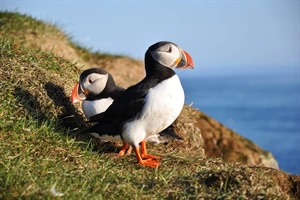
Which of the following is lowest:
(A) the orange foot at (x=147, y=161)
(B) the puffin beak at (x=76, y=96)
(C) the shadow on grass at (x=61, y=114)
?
(C) the shadow on grass at (x=61, y=114)

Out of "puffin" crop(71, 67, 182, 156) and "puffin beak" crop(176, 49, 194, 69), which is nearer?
"puffin beak" crop(176, 49, 194, 69)

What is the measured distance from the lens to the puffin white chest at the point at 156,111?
23.6 ft

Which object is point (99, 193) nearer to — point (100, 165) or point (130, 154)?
point (100, 165)

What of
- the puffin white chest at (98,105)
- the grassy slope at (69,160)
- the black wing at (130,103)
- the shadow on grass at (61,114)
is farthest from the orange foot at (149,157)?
the puffin white chest at (98,105)

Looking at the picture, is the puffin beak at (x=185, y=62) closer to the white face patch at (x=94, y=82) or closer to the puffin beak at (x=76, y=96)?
the white face patch at (x=94, y=82)

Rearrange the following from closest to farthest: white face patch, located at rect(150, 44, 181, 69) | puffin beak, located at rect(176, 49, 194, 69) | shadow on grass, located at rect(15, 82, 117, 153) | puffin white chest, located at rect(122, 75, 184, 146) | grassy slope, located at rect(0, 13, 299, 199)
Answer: grassy slope, located at rect(0, 13, 299, 199) < puffin white chest, located at rect(122, 75, 184, 146) < white face patch, located at rect(150, 44, 181, 69) < puffin beak, located at rect(176, 49, 194, 69) < shadow on grass, located at rect(15, 82, 117, 153)

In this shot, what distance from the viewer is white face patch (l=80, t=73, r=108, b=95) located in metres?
7.91

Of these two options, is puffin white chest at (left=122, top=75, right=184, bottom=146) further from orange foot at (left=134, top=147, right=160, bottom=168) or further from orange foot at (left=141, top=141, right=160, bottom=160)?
orange foot at (left=141, top=141, right=160, bottom=160)

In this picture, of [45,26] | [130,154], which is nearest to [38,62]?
[130,154]

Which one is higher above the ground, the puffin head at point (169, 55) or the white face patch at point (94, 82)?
the puffin head at point (169, 55)

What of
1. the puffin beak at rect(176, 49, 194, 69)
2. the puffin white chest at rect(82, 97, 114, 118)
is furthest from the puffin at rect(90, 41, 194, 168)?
the puffin white chest at rect(82, 97, 114, 118)

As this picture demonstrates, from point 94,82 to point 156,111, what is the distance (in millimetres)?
1049

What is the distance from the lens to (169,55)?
24.5ft

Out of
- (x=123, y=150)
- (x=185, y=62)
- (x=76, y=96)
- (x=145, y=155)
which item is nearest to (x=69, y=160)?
(x=123, y=150)
